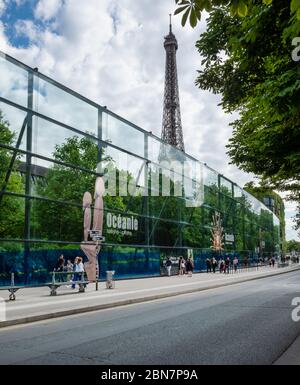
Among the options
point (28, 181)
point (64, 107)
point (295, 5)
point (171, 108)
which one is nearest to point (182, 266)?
point (64, 107)

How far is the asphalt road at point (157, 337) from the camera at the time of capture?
21.9ft

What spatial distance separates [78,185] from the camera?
2591 centimetres

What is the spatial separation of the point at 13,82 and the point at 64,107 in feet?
13.2

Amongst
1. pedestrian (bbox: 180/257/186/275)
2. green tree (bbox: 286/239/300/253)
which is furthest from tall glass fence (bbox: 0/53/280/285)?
green tree (bbox: 286/239/300/253)

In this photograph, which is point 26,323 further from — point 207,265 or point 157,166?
point 207,265

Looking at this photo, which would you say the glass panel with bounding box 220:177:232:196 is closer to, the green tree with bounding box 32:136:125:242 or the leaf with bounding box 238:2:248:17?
the green tree with bounding box 32:136:125:242

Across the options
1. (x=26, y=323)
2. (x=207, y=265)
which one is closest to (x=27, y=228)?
(x=26, y=323)

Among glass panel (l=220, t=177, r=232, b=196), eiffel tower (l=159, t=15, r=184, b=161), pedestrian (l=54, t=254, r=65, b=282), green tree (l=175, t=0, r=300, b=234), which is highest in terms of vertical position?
eiffel tower (l=159, t=15, r=184, b=161)

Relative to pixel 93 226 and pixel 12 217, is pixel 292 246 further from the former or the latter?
pixel 12 217

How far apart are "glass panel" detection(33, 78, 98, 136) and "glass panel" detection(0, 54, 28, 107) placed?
78 cm

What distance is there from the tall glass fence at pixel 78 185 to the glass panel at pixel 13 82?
0.16 feet

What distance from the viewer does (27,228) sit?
70.8 feet

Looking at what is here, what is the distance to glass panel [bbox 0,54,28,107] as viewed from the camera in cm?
2119

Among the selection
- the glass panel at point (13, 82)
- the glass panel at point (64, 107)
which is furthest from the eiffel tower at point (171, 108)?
the glass panel at point (13, 82)
